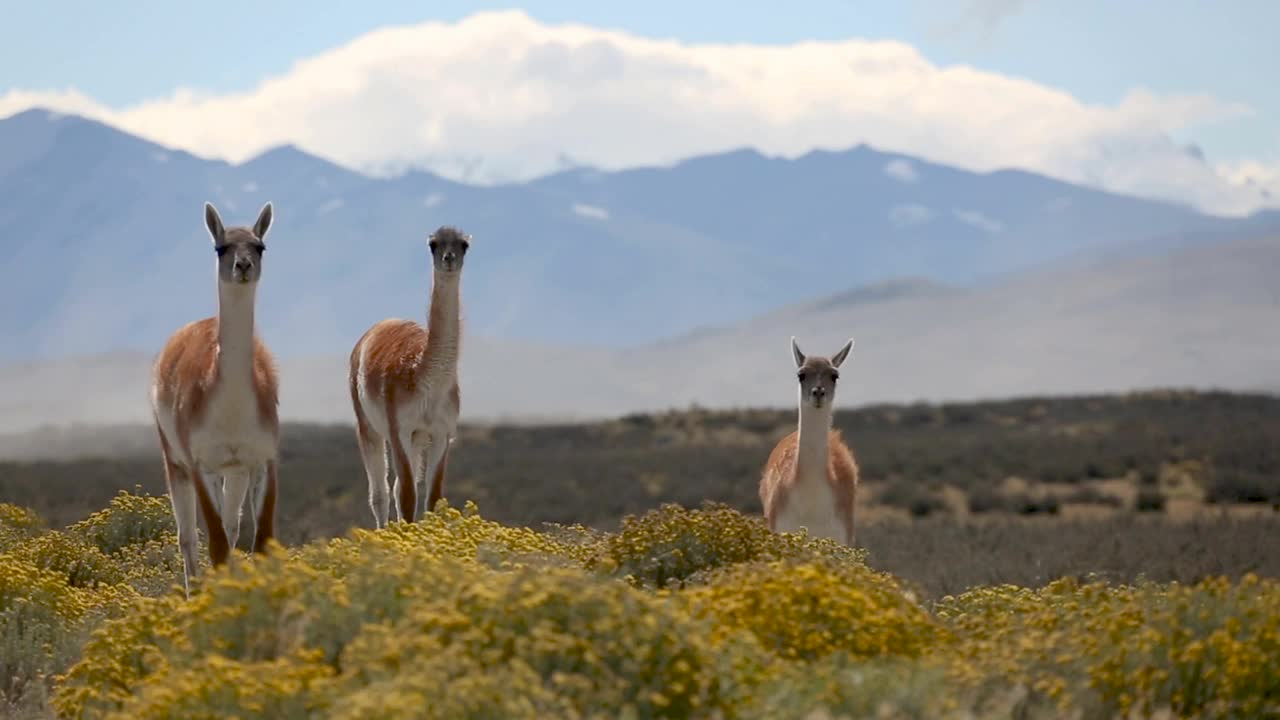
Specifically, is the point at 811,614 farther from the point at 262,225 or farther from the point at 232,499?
the point at 262,225

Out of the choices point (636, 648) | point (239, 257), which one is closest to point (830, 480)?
point (239, 257)

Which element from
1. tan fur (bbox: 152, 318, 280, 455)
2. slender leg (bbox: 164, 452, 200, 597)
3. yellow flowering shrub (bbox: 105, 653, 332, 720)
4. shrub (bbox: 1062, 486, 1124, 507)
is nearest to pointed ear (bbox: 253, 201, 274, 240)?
tan fur (bbox: 152, 318, 280, 455)

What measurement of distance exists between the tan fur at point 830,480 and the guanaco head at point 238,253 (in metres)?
4.33

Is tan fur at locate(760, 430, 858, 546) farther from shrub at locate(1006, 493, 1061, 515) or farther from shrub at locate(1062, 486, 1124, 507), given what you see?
shrub at locate(1062, 486, 1124, 507)

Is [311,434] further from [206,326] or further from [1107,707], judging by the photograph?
[1107,707]

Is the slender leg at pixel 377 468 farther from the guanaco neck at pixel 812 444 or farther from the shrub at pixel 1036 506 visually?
the shrub at pixel 1036 506

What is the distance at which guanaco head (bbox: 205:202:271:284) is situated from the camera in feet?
32.8

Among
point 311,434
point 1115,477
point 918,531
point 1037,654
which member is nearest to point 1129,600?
point 1037,654

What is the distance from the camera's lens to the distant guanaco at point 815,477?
12.2 meters

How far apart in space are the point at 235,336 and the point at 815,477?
14.8ft

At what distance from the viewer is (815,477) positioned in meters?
12.3

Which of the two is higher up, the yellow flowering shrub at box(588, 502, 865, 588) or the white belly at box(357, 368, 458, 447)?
the white belly at box(357, 368, 458, 447)

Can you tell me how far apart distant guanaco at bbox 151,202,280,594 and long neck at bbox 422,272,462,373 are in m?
2.04

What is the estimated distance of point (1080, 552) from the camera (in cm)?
2169
